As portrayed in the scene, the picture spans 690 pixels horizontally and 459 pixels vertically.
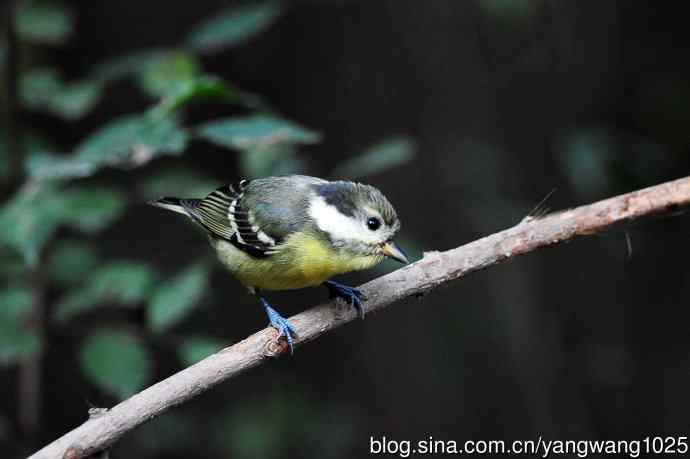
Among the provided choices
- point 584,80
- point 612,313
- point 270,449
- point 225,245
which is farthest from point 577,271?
point 225,245

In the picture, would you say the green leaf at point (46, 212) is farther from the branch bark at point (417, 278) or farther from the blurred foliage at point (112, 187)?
the branch bark at point (417, 278)

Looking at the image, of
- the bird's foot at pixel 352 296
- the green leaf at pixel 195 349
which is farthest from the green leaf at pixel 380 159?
the green leaf at pixel 195 349

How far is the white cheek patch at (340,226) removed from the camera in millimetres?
2873

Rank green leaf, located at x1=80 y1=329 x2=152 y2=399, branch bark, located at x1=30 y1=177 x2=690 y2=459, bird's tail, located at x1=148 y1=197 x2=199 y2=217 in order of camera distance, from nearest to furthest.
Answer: branch bark, located at x1=30 y1=177 x2=690 y2=459 → green leaf, located at x1=80 y1=329 x2=152 y2=399 → bird's tail, located at x1=148 y1=197 x2=199 y2=217

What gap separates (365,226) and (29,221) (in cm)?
133

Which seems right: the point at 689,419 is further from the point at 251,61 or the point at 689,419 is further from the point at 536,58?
the point at 251,61

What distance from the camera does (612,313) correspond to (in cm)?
488

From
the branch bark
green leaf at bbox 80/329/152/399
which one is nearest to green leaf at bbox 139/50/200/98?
green leaf at bbox 80/329/152/399

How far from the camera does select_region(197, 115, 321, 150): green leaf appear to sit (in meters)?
2.92

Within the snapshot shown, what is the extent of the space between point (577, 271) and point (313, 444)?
6.80 feet

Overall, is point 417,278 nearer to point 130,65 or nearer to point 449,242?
point 130,65

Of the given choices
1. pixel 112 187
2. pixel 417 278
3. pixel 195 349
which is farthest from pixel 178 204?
pixel 417 278

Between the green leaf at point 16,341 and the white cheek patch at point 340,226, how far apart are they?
4.66 feet

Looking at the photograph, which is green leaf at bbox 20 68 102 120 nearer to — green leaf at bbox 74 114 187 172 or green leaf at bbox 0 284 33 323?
green leaf at bbox 74 114 187 172
